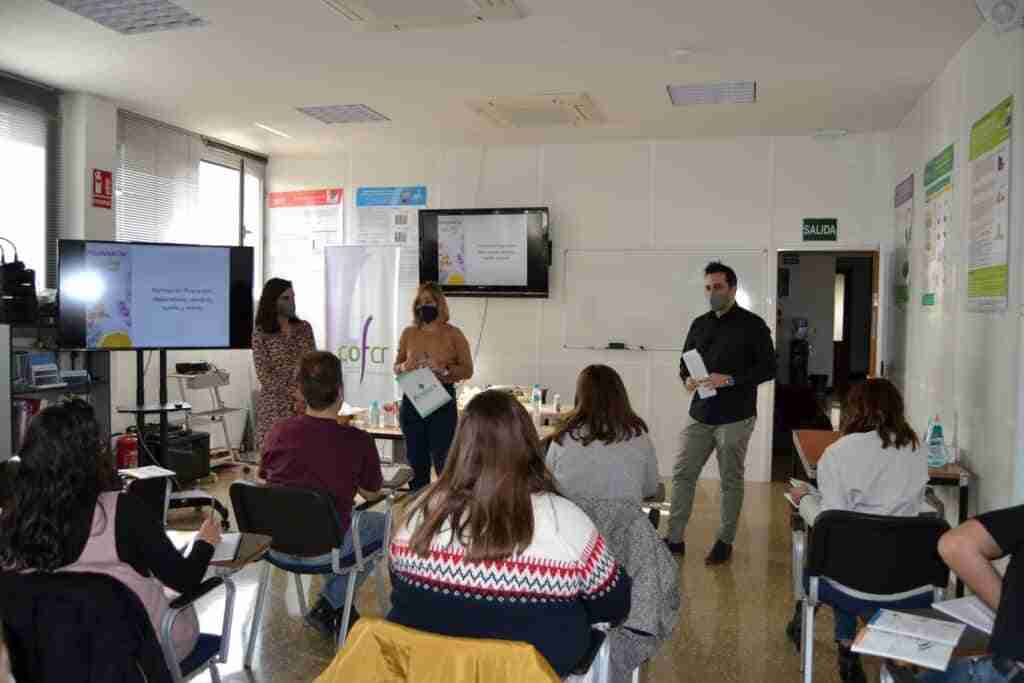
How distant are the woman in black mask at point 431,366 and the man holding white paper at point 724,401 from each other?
1.42 meters

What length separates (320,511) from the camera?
9.27ft

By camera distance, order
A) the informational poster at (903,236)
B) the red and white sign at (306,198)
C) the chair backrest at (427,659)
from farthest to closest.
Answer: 1. the red and white sign at (306,198)
2. the informational poster at (903,236)
3. the chair backrest at (427,659)

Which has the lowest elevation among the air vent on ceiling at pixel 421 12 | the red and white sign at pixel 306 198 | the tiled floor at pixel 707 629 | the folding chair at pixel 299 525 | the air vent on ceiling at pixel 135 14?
the tiled floor at pixel 707 629

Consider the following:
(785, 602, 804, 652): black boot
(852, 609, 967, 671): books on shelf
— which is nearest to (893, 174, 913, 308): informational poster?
(785, 602, 804, 652): black boot

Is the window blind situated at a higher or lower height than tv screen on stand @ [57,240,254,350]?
higher

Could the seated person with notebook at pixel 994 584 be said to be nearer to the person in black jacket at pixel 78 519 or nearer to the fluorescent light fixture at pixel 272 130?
the person in black jacket at pixel 78 519

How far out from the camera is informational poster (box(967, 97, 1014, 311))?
343cm

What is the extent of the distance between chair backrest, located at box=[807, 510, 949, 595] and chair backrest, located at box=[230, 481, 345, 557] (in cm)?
165

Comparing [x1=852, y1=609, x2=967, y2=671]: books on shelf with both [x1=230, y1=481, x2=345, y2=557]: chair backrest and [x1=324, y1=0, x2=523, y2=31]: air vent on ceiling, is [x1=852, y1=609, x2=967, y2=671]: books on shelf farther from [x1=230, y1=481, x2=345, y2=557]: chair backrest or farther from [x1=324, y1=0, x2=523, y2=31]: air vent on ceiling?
[x1=324, y1=0, x2=523, y2=31]: air vent on ceiling

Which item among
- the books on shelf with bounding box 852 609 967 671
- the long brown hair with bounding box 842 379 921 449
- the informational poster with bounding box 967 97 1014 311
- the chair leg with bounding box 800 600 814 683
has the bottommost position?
the chair leg with bounding box 800 600 814 683

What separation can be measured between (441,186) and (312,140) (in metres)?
1.19

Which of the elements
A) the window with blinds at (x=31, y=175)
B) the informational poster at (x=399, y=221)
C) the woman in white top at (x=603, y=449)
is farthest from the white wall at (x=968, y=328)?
the window with blinds at (x=31, y=175)

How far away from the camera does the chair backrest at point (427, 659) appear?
1401 mm

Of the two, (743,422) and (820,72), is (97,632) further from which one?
(820,72)
